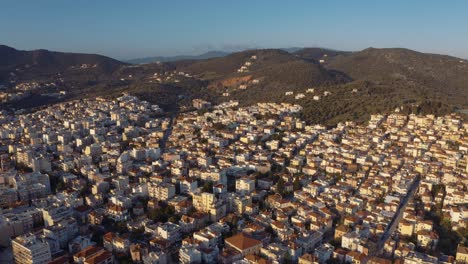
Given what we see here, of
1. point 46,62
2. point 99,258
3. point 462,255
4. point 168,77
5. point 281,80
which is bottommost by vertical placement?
point 99,258

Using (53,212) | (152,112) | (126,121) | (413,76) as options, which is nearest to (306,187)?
(53,212)

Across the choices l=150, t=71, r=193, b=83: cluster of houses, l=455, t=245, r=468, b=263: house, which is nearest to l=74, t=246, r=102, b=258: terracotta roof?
l=455, t=245, r=468, b=263: house

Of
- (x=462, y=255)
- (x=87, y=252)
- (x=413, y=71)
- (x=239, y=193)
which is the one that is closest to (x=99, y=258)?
(x=87, y=252)

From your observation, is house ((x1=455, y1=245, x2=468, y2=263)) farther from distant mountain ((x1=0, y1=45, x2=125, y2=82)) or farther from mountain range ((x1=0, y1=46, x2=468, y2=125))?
distant mountain ((x1=0, y1=45, x2=125, y2=82))

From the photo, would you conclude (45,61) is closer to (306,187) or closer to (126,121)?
(126,121)

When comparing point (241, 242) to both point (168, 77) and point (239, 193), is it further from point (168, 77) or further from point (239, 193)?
point (168, 77)

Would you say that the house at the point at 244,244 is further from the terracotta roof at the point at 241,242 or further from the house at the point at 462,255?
the house at the point at 462,255

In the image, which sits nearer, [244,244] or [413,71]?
[244,244]

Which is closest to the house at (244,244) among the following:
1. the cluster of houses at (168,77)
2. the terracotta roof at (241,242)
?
the terracotta roof at (241,242)
